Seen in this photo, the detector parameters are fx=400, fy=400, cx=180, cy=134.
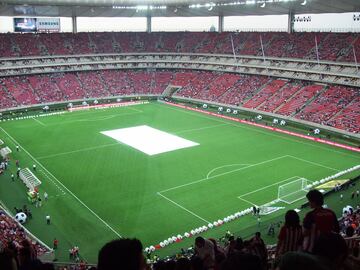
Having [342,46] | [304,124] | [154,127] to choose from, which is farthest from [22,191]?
[342,46]

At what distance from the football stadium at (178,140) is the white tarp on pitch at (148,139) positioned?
0.24m

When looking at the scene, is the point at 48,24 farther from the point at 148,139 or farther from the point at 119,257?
the point at 119,257

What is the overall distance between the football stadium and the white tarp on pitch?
0.24 m

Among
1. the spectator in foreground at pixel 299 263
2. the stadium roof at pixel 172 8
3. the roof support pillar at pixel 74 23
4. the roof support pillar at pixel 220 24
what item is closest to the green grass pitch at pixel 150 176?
the spectator in foreground at pixel 299 263

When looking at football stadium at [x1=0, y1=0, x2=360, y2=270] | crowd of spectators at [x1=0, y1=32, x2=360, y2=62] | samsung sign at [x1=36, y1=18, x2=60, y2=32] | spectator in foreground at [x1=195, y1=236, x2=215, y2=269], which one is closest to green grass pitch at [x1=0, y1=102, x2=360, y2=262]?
football stadium at [x1=0, y1=0, x2=360, y2=270]

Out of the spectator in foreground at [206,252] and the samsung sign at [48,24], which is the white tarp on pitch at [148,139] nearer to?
the samsung sign at [48,24]

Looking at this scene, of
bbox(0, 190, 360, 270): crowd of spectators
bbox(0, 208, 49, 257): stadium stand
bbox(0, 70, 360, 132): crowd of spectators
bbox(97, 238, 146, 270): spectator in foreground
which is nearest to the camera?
bbox(0, 190, 360, 270): crowd of spectators

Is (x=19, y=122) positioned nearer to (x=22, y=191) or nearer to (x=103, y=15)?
(x=22, y=191)

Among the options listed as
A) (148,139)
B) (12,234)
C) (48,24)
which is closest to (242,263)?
(12,234)

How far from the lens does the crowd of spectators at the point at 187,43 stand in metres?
62.9

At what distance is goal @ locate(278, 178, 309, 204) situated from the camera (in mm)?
29828

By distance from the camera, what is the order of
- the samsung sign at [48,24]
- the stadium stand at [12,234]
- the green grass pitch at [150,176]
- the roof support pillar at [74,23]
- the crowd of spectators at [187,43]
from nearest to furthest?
1. the stadium stand at [12,234]
2. the green grass pitch at [150,176]
3. the crowd of spectators at [187,43]
4. the samsung sign at [48,24]
5. the roof support pillar at [74,23]

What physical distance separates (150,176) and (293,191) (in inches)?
477

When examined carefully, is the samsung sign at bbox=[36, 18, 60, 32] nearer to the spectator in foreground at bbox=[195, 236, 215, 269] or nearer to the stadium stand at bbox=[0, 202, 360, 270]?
the stadium stand at bbox=[0, 202, 360, 270]
